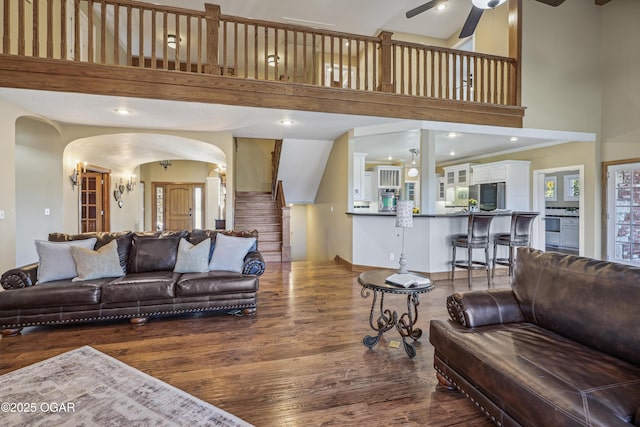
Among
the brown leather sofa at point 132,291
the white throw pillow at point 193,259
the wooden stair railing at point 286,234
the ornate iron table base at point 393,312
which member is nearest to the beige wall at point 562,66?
the ornate iron table base at point 393,312

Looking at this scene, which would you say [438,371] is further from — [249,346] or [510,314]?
[249,346]

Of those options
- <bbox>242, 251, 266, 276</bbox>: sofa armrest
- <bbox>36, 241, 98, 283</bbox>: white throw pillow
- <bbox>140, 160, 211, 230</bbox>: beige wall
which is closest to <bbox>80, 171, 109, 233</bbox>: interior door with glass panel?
<bbox>140, 160, 211, 230</bbox>: beige wall

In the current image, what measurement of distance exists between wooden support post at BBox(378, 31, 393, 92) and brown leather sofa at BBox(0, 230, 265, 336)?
3.16 meters

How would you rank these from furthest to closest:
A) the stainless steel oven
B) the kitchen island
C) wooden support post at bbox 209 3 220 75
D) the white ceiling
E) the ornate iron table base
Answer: the stainless steel oven, the kitchen island, the white ceiling, wooden support post at bbox 209 3 220 75, the ornate iron table base

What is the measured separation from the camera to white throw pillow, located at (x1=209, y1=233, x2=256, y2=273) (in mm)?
3594

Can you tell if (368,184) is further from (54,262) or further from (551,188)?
(54,262)

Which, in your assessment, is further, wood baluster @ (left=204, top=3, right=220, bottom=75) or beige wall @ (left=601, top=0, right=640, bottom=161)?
beige wall @ (left=601, top=0, right=640, bottom=161)

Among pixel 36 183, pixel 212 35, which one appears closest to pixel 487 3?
pixel 212 35

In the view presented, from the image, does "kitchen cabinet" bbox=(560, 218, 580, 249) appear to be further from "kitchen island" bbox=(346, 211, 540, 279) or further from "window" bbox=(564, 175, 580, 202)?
"kitchen island" bbox=(346, 211, 540, 279)

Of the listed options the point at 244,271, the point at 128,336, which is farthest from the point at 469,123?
the point at 128,336

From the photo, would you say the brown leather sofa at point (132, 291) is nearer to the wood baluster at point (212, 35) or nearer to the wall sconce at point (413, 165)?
the wood baluster at point (212, 35)

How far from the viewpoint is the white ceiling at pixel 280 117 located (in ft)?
13.6

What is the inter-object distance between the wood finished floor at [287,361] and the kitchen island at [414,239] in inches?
57.4

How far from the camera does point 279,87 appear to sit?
4.20 meters
